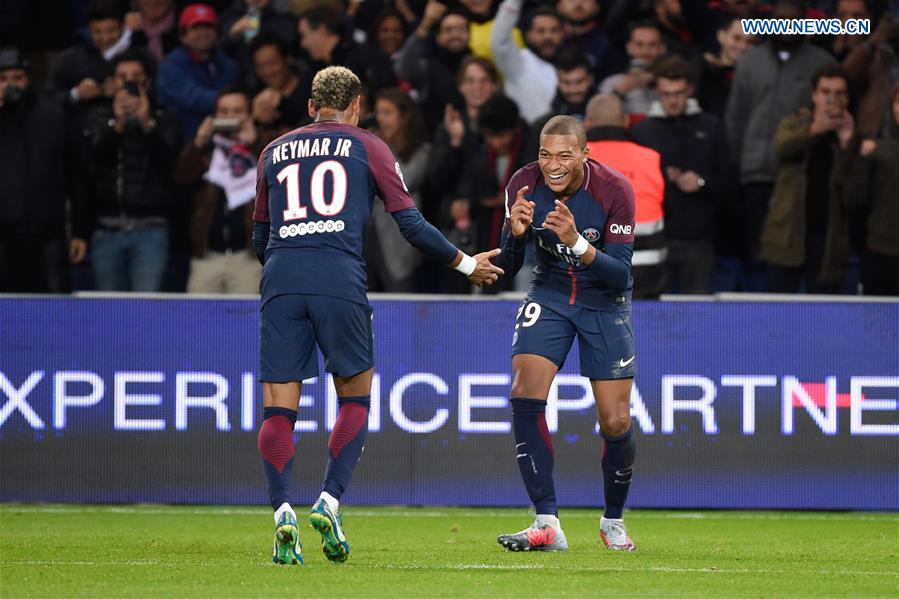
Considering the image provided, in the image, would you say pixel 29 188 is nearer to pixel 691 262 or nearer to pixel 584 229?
pixel 691 262

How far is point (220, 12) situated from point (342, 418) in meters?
9.64

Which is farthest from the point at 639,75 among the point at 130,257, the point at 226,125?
the point at 130,257

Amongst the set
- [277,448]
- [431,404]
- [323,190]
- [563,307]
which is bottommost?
[431,404]

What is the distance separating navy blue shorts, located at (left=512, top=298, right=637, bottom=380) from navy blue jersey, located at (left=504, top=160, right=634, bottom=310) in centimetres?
6

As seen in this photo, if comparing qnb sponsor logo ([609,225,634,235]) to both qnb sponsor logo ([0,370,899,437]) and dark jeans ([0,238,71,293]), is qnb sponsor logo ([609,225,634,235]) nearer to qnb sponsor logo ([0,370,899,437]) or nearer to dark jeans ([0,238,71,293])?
qnb sponsor logo ([0,370,899,437])

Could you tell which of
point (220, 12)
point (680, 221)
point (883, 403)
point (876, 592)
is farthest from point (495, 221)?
point (876, 592)

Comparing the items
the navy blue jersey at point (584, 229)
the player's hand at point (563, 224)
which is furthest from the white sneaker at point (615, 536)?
the player's hand at point (563, 224)

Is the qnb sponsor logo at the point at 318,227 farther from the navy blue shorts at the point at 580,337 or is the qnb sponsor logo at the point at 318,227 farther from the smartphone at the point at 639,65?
the smartphone at the point at 639,65

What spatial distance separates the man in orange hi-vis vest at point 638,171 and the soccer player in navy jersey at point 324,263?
4.06 meters

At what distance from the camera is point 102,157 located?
548 inches

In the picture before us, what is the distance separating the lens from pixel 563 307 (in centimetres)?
870

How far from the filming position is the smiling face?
8.50 metres

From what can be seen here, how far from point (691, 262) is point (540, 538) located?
515cm

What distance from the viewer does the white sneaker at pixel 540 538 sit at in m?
8.58
